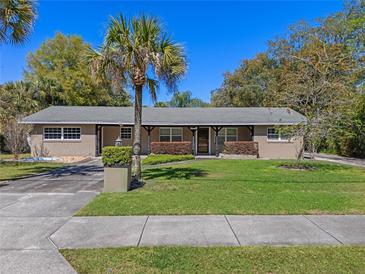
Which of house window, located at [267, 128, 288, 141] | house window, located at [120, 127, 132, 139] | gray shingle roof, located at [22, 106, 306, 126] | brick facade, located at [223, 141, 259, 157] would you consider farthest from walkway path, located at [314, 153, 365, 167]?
house window, located at [120, 127, 132, 139]

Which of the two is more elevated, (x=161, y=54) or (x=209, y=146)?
(x=161, y=54)

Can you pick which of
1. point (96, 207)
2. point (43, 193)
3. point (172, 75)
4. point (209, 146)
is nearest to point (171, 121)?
point (209, 146)

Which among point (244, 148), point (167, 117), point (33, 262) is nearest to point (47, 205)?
point (33, 262)

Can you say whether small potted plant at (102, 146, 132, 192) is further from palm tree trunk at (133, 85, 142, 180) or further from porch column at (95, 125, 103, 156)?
porch column at (95, 125, 103, 156)

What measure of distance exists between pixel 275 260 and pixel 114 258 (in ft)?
7.36

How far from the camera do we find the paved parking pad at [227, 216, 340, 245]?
455 centimetres

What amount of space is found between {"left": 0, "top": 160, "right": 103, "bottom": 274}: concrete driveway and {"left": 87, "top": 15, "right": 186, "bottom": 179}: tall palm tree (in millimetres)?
2735

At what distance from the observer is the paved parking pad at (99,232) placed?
4.44 metres

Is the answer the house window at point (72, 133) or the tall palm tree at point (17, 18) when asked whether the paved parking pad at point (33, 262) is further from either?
the house window at point (72, 133)

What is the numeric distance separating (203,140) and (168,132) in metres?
A: 3.05

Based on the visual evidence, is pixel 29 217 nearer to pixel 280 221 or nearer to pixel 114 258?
pixel 114 258

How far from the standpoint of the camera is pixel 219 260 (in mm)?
3836

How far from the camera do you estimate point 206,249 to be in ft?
13.8

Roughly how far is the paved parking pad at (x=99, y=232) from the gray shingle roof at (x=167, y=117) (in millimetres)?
15541
